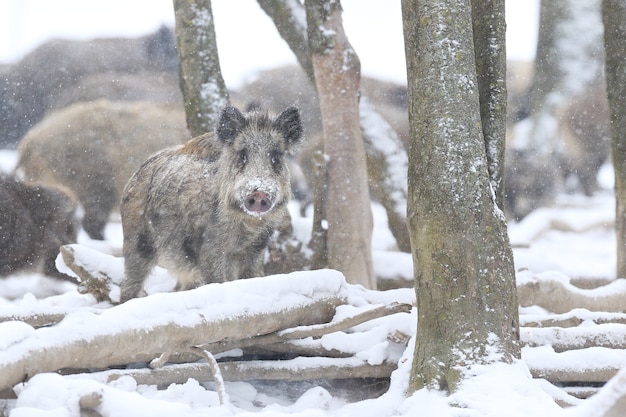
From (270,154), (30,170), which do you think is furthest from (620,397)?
(30,170)

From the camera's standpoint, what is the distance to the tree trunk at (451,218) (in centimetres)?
399

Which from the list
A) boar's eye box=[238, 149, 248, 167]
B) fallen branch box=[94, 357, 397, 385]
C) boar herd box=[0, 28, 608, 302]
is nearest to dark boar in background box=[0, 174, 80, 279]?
boar herd box=[0, 28, 608, 302]

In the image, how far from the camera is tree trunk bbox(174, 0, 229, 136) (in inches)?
317

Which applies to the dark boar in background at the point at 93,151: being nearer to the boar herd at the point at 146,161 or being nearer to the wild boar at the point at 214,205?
the boar herd at the point at 146,161

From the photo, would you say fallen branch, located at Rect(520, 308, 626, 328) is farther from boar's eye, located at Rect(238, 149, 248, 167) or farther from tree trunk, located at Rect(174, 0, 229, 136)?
tree trunk, located at Rect(174, 0, 229, 136)

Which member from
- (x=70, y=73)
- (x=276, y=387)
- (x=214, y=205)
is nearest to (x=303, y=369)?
(x=276, y=387)

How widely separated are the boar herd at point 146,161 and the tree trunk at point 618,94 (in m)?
3.13

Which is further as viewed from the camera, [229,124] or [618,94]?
[618,94]

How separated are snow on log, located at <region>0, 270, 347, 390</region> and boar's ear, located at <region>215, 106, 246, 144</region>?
59.4 inches

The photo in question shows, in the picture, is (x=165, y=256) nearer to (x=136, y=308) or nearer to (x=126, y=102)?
(x=136, y=308)

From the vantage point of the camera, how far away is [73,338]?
390 centimetres

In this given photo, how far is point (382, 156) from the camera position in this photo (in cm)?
907

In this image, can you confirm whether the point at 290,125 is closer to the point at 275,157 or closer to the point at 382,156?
the point at 275,157

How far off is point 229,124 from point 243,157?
0.27 metres
